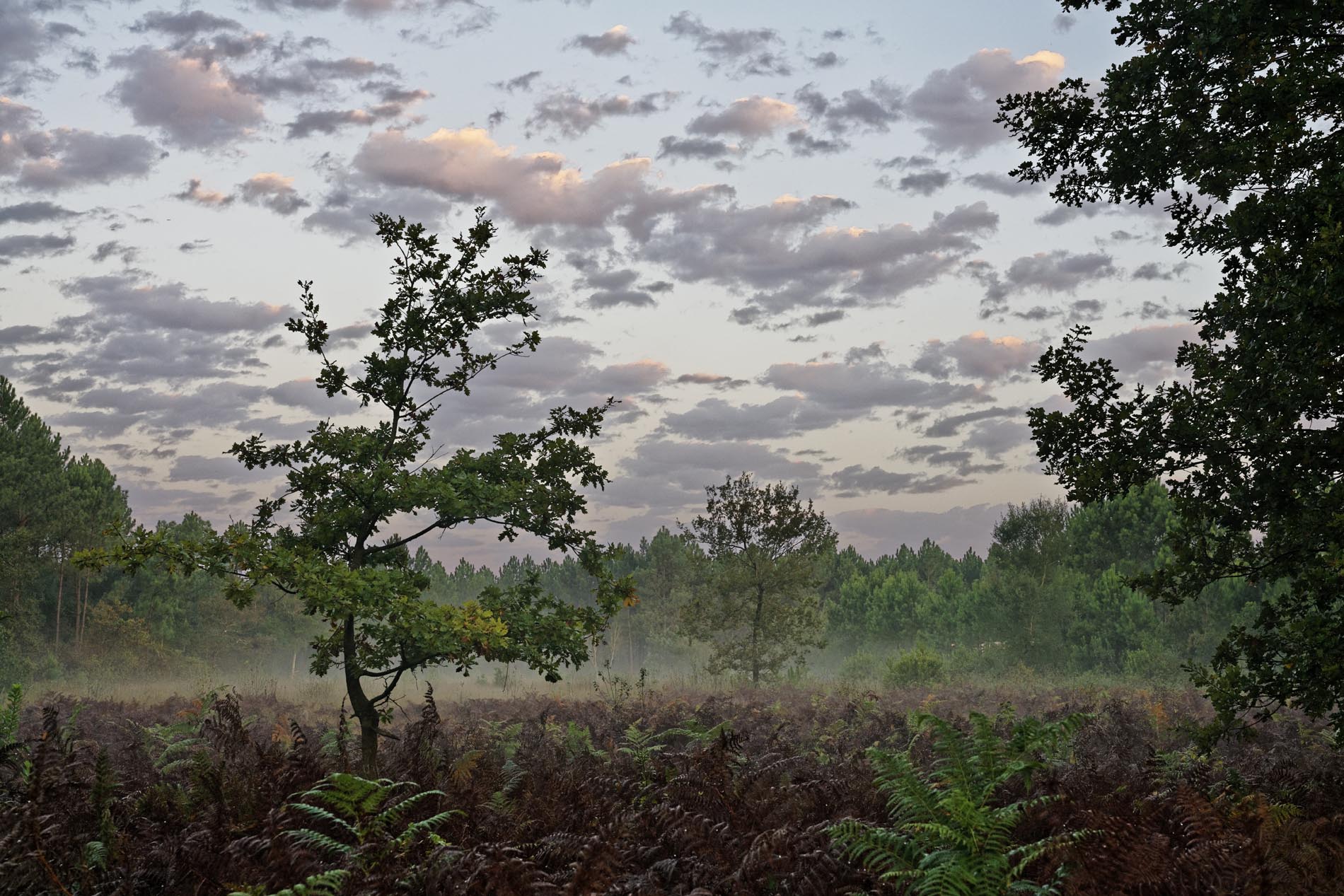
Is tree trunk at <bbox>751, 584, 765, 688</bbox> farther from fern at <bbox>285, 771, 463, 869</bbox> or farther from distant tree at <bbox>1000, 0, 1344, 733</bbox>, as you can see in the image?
fern at <bbox>285, 771, 463, 869</bbox>

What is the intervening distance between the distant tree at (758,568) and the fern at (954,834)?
32.8 metres

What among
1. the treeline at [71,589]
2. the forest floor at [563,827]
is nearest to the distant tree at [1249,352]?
the forest floor at [563,827]

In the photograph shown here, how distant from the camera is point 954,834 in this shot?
4.41 m

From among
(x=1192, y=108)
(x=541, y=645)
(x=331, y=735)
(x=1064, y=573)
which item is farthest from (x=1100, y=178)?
(x=1064, y=573)

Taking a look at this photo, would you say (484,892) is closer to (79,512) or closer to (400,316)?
(400,316)

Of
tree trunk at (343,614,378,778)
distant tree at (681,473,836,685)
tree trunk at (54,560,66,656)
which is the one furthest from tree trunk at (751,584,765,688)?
tree trunk at (54,560,66,656)

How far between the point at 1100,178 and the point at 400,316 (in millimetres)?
7490

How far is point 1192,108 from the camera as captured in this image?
9086 mm

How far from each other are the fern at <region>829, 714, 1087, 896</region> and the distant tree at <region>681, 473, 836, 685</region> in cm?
3278

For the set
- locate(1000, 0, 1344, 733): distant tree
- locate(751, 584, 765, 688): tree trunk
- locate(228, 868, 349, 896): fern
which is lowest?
locate(751, 584, 765, 688): tree trunk

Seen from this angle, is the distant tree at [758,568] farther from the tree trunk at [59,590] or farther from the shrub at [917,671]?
the tree trunk at [59,590]

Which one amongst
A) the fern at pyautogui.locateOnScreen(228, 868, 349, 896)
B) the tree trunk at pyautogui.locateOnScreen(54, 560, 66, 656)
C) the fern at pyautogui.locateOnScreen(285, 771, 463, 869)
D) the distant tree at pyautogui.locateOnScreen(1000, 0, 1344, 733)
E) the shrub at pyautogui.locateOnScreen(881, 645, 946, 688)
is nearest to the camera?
the fern at pyautogui.locateOnScreen(228, 868, 349, 896)

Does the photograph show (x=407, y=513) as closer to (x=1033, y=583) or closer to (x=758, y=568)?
(x=758, y=568)

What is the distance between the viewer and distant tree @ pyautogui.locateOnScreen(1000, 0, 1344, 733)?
7.43 metres
